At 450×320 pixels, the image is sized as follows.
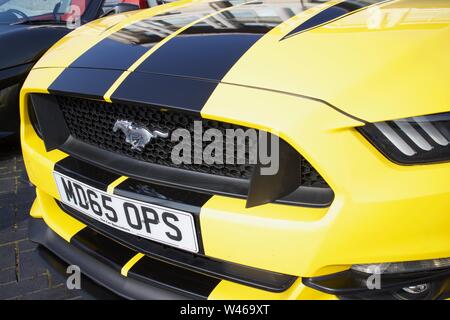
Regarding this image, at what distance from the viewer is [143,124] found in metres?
1.60

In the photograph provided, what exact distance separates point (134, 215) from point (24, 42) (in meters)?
2.37

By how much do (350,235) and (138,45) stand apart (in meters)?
1.06

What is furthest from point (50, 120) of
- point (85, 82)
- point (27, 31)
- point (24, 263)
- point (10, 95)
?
point (27, 31)

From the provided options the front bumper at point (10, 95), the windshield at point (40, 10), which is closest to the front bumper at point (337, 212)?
the front bumper at point (10, 95)

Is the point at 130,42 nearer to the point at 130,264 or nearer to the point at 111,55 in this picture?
the point at 111,55

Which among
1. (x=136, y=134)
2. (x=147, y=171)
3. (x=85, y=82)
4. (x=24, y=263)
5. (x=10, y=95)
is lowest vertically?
(x=24, y=263)

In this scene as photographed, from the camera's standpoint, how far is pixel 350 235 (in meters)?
1.21

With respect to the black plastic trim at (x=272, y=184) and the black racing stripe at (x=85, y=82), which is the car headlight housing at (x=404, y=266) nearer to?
the black plastic trim at (x=272, y=184)

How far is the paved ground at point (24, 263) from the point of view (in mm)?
1860

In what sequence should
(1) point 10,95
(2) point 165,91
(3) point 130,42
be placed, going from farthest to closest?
(1) point 10,95 → (3) point 130,42 → (2) point 165,91

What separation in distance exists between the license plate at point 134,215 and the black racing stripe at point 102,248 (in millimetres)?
117

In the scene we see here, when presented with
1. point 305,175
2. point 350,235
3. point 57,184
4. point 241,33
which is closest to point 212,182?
point 305,175

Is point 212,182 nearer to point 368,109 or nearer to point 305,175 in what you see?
point 305,175
